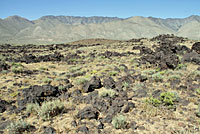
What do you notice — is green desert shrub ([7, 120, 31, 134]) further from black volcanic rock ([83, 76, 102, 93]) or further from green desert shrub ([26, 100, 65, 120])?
black volcanic rock ([83, 76, 102, 93])

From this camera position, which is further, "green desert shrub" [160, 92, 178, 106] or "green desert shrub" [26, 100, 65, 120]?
"green desert shrub" [160, 92, 178, 106]

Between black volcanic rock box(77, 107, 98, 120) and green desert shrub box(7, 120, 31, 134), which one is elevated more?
black volcanic rock box(77, 107, 98, 120)

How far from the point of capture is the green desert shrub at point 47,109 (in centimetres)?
561

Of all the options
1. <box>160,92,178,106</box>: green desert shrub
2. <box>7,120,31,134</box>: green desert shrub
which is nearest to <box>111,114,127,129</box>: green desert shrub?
<box>160,92,178,106</box>: green desert shrub

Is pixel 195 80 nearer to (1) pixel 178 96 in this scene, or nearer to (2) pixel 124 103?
(1) pixel 178 96

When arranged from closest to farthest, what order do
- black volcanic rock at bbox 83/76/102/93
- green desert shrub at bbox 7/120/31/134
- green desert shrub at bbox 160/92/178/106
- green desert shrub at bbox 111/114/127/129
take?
green desert shrub at bbox 7/120/31/134, green desert shrub at bbox 111/114/127/129, green desert shrub at bbox 160/92/178/106, black volcanic rock at bbox 83/76/102/93

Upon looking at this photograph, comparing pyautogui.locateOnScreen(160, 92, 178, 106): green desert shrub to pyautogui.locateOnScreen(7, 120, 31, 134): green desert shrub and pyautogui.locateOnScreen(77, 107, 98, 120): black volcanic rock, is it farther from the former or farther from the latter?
pyautogui.locateOnScreen(7, 120, 31, 134): green desert shrub

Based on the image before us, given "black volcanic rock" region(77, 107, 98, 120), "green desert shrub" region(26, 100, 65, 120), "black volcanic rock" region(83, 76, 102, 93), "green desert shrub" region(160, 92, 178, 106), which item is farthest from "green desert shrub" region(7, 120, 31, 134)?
"green desert shrub" region(160, 92, 178, 106)

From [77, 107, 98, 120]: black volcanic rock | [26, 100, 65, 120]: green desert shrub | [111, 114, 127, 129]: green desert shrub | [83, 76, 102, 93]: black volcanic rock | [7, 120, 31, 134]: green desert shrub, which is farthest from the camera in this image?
[83, 76, 102, 93]: black volcanic rock

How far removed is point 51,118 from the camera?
18.3 ft

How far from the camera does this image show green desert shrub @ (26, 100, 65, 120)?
561 cm

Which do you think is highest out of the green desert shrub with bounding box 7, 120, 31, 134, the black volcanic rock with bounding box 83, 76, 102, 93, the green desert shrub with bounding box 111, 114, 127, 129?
the black volcanic rock with bounding box 83, 76, 102, 93

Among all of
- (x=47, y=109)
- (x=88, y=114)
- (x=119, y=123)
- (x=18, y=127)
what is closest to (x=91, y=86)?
(x=88, y=114)

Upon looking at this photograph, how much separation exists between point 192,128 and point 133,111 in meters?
1.95
